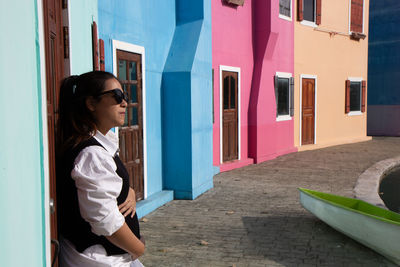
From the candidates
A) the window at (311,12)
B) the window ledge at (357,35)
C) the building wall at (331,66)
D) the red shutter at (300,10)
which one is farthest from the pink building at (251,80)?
the window ledge at (357,35)

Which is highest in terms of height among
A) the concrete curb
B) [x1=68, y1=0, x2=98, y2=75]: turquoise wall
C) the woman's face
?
[x1=68, y1=0, x2=98, y2=75]: turquoise wall

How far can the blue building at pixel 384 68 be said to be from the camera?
18.9 meters

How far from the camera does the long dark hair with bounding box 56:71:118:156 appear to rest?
186 centimetres

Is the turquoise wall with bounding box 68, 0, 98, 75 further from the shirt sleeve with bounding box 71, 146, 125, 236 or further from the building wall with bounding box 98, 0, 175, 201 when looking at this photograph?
the building wall with bounding box 98, 0, 175, 201

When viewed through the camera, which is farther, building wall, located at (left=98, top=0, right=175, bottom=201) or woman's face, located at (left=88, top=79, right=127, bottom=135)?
building wall, located at (left=98, top=0, right=175, bottom=201)

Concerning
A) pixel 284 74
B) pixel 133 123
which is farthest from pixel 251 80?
pixel 133 123

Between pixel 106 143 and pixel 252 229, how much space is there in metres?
4.12

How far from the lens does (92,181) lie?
1670mm

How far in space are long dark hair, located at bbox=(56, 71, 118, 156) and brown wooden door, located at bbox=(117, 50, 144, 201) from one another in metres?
3.98

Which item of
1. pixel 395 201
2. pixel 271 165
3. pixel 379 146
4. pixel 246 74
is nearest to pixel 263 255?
pixel 395 201

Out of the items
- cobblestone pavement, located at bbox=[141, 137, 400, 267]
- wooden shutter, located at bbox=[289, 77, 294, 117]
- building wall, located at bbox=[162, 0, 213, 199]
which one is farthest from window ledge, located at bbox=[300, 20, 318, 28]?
building wall, located at bbox=[162, 0, 213, 199]

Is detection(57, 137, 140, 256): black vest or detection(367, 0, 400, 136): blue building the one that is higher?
detection(367, 0, 400, 136): blue building

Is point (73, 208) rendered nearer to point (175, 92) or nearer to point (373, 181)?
point (175, 92)

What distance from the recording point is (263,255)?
469 cm
